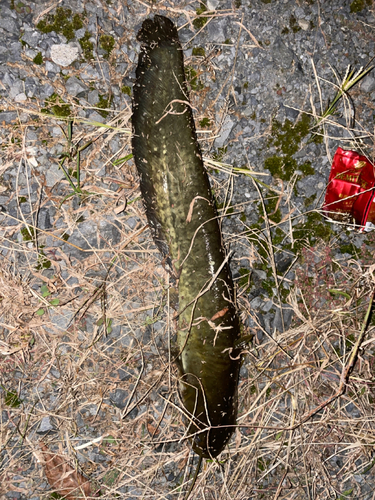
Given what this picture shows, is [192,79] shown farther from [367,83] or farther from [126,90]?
[367,83]

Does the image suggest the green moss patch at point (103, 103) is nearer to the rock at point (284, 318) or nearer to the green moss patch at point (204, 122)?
the green moss patch at point (204, 122)

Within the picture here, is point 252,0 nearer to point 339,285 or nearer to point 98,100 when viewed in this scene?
point 98,100

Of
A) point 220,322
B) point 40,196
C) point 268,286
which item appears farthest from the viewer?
point 268,286

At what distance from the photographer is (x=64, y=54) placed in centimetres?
238

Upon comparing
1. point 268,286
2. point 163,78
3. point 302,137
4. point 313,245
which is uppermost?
point 163,78

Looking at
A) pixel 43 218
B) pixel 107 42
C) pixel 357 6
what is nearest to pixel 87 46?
pixel 107 42

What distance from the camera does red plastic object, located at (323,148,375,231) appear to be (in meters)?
2.48

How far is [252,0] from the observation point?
8.09 feet

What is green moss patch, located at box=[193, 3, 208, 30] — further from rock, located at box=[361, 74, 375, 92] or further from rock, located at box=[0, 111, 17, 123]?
rock, located at box=[0, 111, 17, 123]

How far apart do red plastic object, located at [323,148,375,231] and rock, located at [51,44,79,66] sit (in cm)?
215

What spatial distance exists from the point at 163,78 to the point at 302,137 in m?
1.17

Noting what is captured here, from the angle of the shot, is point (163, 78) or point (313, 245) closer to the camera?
point (163, 78)

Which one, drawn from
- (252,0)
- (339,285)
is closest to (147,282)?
(339,285)

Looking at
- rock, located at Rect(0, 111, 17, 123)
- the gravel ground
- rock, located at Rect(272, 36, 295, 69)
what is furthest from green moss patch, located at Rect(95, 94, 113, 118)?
rock, located at Rect(272, 36, 295, 69)
